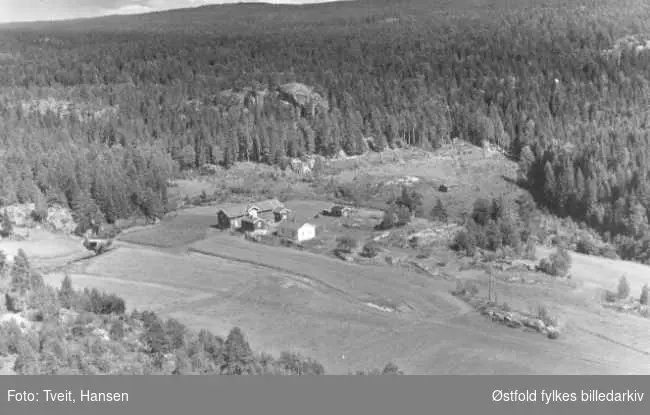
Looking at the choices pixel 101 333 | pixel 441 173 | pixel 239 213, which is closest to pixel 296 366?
pixel 101 333

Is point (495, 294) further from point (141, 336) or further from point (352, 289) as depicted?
point (141, 336)

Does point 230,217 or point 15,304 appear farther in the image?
point 230,217

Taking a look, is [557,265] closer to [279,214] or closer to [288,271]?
[288,271]

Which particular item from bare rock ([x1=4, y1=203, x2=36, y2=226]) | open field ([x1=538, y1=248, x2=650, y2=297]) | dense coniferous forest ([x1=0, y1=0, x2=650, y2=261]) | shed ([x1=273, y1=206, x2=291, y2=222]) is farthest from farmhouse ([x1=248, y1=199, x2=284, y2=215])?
open field ([x1=538, y1=248, x2=650, y2=297])

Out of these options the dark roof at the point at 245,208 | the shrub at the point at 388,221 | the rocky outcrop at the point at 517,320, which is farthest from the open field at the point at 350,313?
the shrub at the point at 388,221

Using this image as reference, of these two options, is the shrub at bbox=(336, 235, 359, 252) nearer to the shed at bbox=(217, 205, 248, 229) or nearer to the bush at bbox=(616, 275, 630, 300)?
the shed at bbox=(217, 205, 248, 229)

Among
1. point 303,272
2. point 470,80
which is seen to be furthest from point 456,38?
point 303,272
